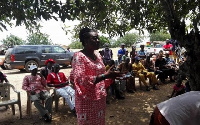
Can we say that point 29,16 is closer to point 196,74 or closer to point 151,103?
point 196,74

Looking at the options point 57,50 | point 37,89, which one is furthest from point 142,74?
point 57,50

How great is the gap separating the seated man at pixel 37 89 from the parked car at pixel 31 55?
7707 mm

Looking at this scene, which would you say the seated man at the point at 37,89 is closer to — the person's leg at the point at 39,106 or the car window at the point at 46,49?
the person's leg at the point at 39,106

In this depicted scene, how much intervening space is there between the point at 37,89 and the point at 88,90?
10.5ft

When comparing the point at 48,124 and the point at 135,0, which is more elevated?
the point at 135,0

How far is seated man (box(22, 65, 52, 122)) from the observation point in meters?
4.42

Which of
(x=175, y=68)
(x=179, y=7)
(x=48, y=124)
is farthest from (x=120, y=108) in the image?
(x=175, y=68)

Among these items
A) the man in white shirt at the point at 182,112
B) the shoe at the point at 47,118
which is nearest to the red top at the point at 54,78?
the shoe at the point at 47,118

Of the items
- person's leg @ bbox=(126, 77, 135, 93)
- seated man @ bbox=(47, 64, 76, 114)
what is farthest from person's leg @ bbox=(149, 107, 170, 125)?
person's leg @ bbox=(126, 77, 135, 93)

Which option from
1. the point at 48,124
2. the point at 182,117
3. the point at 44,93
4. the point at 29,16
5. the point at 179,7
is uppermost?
the point at 179,7

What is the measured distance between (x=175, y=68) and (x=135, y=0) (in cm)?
508

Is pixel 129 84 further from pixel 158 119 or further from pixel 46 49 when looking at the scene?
pixel 46 49

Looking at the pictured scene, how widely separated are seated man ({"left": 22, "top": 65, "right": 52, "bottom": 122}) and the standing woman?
2512 millimetres

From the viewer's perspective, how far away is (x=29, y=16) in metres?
2.79
